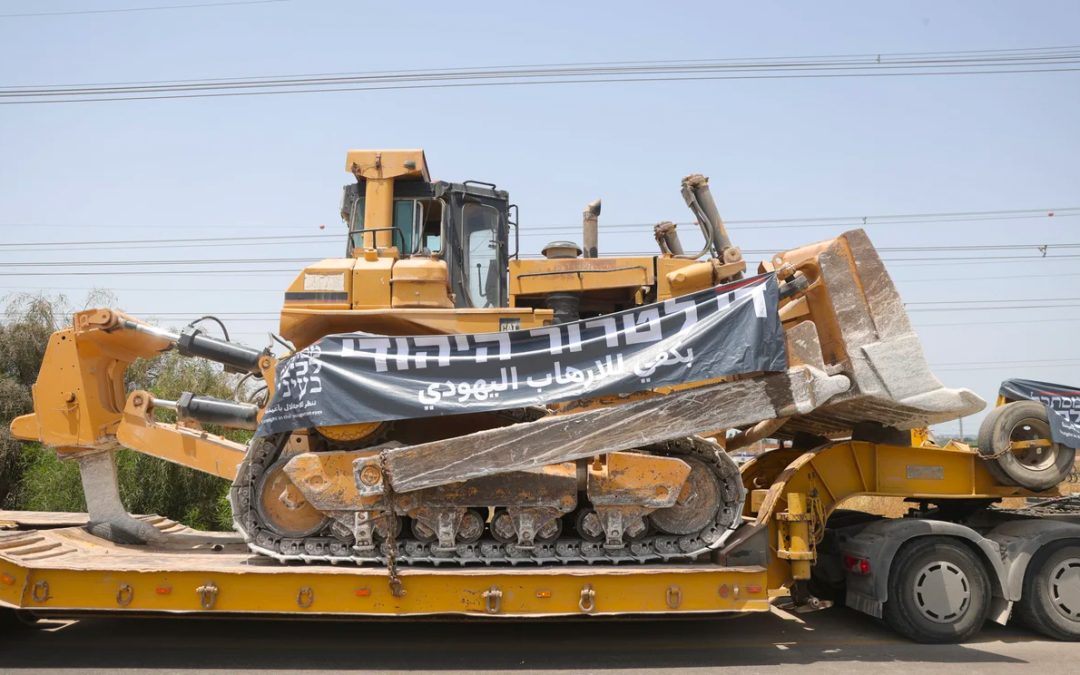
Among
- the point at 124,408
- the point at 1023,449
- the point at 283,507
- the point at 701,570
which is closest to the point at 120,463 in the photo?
the point at 124,408

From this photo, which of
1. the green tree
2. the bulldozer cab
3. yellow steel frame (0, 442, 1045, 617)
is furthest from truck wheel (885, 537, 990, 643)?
the green tree

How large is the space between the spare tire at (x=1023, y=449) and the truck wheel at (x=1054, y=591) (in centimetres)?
68

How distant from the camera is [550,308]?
8.06m

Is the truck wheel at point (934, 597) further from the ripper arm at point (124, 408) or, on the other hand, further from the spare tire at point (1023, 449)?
the ripper arm at point (124, 408)

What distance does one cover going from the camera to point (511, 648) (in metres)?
7.12

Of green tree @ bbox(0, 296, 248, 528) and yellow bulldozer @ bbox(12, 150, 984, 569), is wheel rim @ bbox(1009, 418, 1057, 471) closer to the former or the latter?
yellow bulldozer @ bbox(12, 150, 984, 569)

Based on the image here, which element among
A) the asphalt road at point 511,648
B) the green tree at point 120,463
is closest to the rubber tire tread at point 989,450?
the asphalt road at point 511,648

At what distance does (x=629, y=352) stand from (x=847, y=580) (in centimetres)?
330

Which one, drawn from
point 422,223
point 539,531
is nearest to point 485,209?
point 422,223

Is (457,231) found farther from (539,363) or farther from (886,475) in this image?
(886,475)

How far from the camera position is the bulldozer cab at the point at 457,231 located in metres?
8.25

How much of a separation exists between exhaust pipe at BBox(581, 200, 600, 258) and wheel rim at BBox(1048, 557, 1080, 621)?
5.50 metres

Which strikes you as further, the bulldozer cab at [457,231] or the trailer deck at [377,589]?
the bulldozer cab at [457,231]

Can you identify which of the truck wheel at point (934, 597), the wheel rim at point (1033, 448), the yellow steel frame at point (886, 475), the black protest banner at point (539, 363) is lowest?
the truck wheel at point (934, 597)
